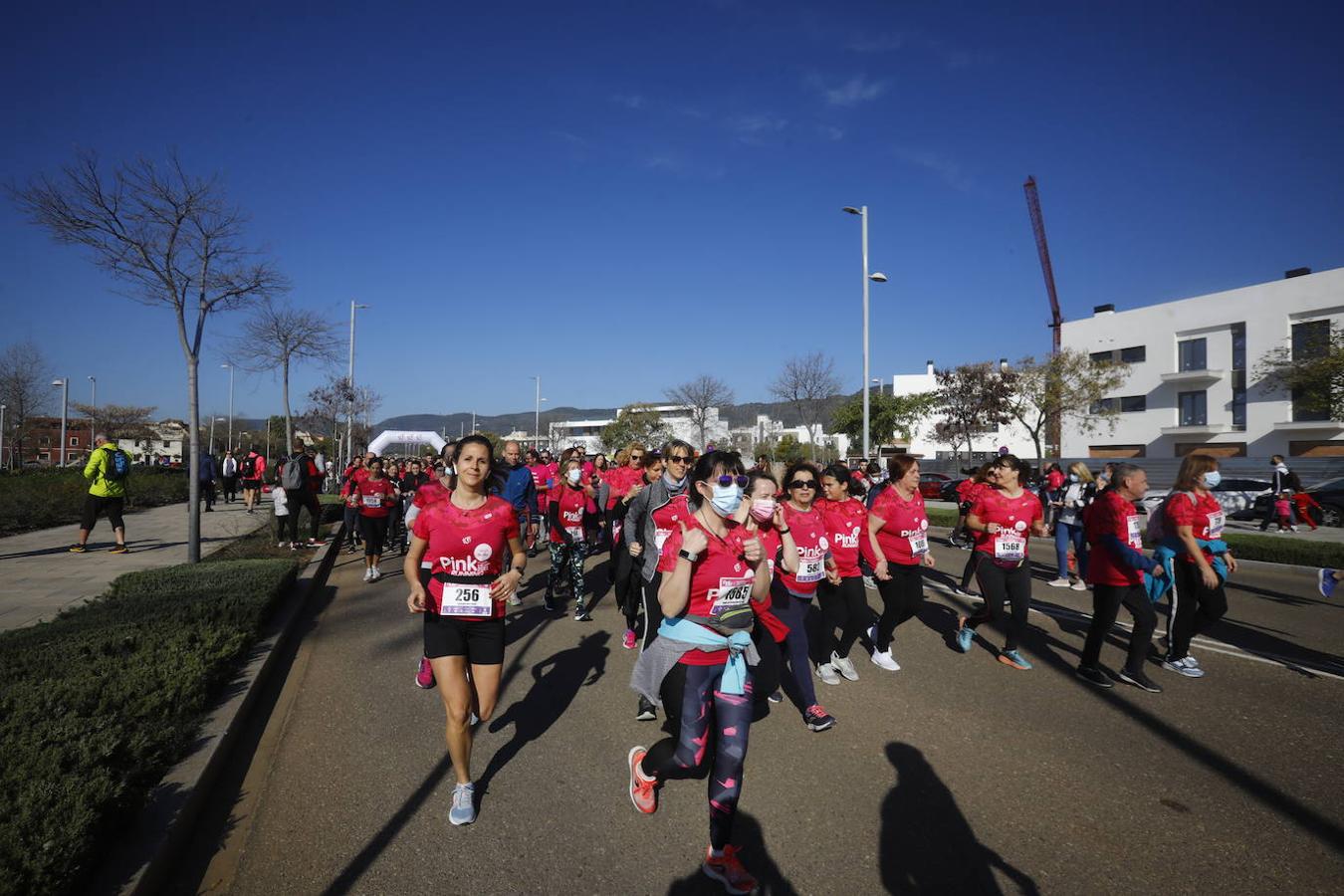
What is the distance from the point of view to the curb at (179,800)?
290 centimetres

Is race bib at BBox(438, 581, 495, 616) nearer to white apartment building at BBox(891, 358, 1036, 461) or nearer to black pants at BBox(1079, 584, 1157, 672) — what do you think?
black pants at BBox(1079, 584, 1157, 672)

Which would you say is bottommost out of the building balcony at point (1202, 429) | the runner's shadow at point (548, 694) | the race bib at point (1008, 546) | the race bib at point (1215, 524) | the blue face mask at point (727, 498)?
the runner's shadow at point (548, 694)

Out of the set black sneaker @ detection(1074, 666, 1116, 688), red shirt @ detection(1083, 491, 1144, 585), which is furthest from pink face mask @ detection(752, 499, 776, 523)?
black sneaker @ detection(1074, 666, 1116, 688)

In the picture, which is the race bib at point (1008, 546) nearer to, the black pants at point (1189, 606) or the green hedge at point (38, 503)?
the black pants at point (1189, 606)

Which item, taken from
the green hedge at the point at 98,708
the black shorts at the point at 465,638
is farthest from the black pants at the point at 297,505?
the black shorts at the point at 465,638

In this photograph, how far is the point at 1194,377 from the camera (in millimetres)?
39812

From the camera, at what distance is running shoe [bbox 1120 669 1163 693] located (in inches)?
223

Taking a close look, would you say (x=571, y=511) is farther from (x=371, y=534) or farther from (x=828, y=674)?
(x=371, y=534)

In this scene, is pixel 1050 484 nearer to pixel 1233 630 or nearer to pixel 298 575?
pixel 1233 630

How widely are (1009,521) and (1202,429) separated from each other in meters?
42.0

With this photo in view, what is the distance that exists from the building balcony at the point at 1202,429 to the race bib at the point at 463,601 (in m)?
46.2

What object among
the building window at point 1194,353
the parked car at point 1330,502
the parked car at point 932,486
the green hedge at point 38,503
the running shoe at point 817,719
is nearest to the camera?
the running shoe at point 817,719

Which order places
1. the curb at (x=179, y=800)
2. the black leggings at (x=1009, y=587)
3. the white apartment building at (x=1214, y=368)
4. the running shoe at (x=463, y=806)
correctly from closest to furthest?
the curb at (x=179, y=800) → the running shoe at (x=463, y=806) → the black leggings at (x=1009, y=587) → the white apartment building at (x=1214, y=368)

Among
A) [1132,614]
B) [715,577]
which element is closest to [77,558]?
[715,577]
